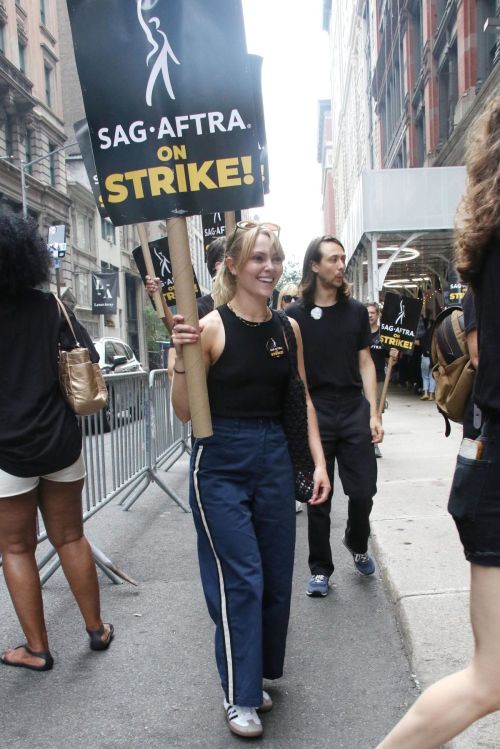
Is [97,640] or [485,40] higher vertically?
[485,40]

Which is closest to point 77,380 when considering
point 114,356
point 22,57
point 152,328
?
point 114,356

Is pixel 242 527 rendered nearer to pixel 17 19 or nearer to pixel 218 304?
pixel 218 304

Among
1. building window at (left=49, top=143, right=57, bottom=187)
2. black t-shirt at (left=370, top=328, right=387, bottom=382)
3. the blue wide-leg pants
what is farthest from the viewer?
building window at (left=49, top=143, right=57, bottom=187)

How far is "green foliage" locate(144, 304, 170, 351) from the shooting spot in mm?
51625

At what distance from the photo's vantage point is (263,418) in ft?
9.78

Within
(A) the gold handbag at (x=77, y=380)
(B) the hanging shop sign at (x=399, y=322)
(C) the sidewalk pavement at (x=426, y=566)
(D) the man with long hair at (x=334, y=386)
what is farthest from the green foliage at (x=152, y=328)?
(A) the gold handbag at (x=77, y=380)

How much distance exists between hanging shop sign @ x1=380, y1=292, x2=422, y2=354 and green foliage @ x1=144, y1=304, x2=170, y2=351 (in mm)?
43212

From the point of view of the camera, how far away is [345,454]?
14.2ft

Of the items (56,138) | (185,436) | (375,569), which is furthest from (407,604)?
(56,138)

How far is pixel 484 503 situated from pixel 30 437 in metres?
2.20

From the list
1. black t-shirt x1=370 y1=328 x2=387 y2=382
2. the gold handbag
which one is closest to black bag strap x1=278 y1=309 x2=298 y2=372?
the gold handbag

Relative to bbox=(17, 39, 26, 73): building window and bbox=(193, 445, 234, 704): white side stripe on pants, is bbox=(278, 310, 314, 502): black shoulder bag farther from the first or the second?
bbox=(17, 39, 26, 73): building window

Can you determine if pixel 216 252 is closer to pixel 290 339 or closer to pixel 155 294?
pixel 155 294

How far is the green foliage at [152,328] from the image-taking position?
169 ft
